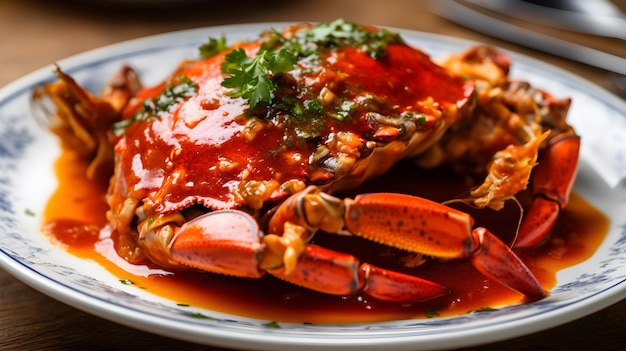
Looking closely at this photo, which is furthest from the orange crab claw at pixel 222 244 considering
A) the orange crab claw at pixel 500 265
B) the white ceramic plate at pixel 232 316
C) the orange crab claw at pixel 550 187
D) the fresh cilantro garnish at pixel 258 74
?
the orange crab claw at pixel 550 187

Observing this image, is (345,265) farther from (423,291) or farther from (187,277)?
(187,277)

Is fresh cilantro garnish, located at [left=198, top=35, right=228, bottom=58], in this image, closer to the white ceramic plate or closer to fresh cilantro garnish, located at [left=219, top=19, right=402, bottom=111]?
fresh cilantro garnish, located at [left=219, top=19, right=402, bottom=111]

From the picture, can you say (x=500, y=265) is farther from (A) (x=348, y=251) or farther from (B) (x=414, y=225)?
(A) (x=348, y=251)

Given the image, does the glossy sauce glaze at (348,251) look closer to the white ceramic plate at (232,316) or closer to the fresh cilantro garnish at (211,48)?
the white ceramic plate at (232,316)

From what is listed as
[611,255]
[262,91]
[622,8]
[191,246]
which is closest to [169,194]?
[191,246]

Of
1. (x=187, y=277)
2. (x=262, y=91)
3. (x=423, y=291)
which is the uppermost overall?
(x=262, y=91)

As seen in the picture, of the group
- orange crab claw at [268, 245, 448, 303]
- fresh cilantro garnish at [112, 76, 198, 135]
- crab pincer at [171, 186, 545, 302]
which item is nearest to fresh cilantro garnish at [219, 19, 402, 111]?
fresh cilantro garnish at [112, 76, 198, 135]
